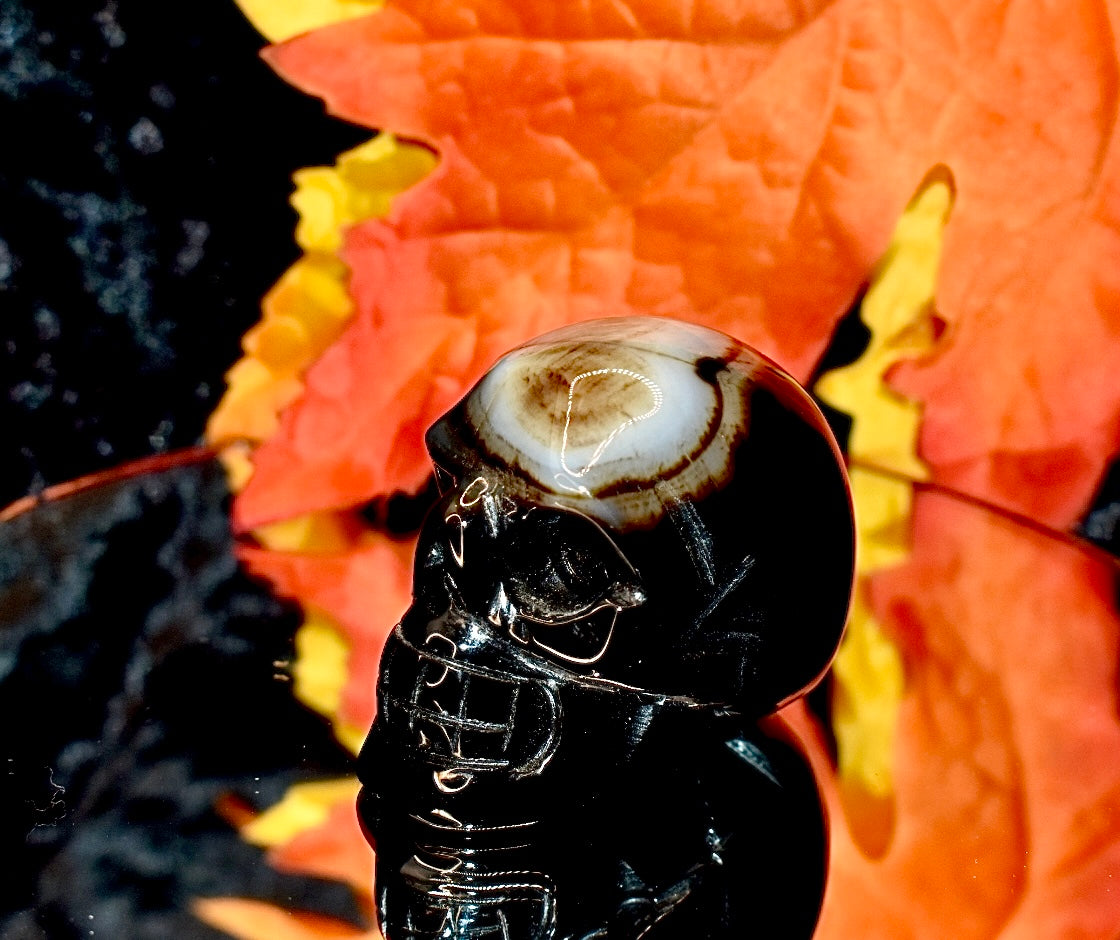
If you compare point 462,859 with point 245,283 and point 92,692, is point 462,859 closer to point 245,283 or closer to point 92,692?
point 92,692

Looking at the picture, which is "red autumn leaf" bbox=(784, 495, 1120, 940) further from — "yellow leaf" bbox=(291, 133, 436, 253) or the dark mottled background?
"yellow leaf" bbox=(291, 133, 436, 253)

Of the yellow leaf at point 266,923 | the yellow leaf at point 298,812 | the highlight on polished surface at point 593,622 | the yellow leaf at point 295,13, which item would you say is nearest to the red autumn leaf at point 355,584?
the yellow leaf at point 298,812

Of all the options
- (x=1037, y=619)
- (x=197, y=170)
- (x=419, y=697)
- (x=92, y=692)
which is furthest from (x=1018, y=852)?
(x=197, y=170)

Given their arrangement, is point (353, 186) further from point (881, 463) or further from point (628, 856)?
point (628, 856)

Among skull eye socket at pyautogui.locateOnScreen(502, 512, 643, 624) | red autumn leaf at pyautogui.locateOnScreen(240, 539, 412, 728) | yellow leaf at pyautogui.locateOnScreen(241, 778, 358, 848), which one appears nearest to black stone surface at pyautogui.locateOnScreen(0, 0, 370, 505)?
red autumn leaf at pyautogui.locateOnScreen(240, 539, 412, 728)

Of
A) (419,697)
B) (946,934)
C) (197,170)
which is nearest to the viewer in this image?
(419,697)

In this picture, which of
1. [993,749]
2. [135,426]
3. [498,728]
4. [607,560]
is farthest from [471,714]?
[135,426]

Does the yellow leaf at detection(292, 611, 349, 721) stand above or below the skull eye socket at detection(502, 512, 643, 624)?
below
